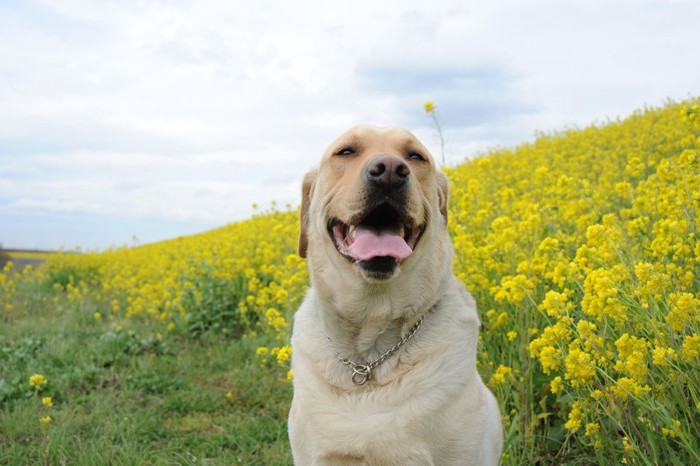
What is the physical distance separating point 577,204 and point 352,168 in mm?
3521

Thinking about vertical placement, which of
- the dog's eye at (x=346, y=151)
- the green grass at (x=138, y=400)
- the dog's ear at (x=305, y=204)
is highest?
the dog's eye at (x=346, y=151)

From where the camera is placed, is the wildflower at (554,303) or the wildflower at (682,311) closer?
the wildflower at (682,311)

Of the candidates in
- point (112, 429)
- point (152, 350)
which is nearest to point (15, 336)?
point (152, 350)

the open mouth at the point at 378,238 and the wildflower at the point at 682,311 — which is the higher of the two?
the open mouth at the point at 378,238

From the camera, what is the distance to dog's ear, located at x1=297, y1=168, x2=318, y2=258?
3.39 metres

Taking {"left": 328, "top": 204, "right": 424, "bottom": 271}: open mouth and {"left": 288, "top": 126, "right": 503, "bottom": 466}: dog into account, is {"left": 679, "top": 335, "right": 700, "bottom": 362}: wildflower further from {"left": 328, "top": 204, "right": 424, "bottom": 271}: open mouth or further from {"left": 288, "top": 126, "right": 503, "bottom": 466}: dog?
{"left": 328, "top": 204, "right": 424, "bottom": 271}: open mouth

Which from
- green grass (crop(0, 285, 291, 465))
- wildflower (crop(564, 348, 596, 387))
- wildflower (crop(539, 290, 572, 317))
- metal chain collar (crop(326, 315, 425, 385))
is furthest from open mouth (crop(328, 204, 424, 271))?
green grass (crop(0, 285, 291, 465))

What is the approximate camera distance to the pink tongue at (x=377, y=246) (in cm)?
274

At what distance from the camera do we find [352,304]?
294 cm

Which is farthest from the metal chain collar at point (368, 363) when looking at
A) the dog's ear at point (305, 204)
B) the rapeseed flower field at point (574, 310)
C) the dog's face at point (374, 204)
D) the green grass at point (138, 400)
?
the green grass at point (138, 400)

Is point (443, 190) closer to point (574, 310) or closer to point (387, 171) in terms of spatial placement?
point (387, 171)

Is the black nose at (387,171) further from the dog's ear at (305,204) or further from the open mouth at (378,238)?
the dog's ear at (305,204)

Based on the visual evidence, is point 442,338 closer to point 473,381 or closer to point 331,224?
point 473,381

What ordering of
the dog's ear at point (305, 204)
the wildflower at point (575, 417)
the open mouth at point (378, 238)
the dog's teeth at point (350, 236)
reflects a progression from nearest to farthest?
the open mouth at point (378, 238) → the dog's teeth at point (350, 236) → the wildflower at point (575, 417) → the dog's ear at point (305, 204)
